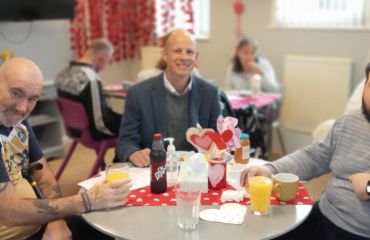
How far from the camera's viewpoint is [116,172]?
5.60ft

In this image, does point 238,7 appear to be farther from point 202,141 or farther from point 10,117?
point 10,117

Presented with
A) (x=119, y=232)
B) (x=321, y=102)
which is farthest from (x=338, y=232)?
(x=321, y=102)

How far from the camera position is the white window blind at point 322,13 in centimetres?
416

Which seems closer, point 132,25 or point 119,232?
point 119,232

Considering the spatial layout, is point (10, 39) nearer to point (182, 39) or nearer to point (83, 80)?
point (83, 80)

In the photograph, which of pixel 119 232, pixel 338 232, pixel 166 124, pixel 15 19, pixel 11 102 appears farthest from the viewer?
pixel 15 19

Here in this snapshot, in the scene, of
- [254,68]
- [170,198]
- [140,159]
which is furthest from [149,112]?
[254,68]

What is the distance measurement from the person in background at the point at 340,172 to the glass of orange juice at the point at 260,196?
194 mm

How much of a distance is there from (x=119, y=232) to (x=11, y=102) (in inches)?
22.3

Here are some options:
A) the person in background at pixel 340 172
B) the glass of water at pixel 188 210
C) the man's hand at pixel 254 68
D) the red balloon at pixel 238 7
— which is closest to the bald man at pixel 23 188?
the glass of water at pixel 188 210

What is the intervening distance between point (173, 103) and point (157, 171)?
30.4 inches

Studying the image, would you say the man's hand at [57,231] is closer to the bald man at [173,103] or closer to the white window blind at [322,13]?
the bald man at [173,103]

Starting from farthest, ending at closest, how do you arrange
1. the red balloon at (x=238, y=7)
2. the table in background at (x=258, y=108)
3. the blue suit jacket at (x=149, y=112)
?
1. the red balloon at (x=238, y=7)
2. the table in background at (x=258, y=108)
3. the blue suit jacket at (x=149, y=112)

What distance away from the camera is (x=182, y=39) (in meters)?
2.38
